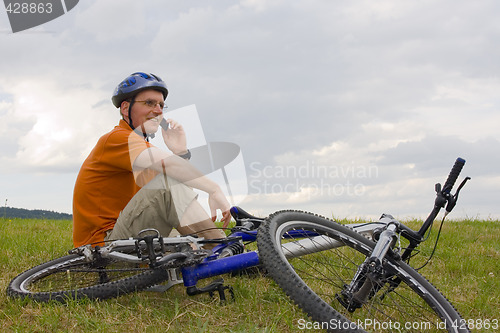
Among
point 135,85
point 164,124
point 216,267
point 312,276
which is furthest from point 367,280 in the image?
point 135,85

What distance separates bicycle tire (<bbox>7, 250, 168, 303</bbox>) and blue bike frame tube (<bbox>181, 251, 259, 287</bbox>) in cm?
27

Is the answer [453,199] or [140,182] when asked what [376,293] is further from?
[140,182]

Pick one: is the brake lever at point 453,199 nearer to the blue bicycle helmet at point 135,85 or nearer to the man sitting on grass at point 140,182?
the man sitting on grass at point 140,182

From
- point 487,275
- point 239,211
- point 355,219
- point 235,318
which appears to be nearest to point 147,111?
point 239,211

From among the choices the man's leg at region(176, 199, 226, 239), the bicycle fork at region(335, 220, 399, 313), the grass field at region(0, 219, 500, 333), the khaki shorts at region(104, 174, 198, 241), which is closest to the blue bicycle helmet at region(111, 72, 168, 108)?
the khaki shorts at region(104, 174, 198, 241)

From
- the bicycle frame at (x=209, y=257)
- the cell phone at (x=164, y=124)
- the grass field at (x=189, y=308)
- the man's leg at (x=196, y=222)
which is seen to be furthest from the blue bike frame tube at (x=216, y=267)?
the cell phone at (x=164, y=124)

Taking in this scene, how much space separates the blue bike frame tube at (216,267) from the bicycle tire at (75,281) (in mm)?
273

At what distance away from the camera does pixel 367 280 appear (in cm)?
346

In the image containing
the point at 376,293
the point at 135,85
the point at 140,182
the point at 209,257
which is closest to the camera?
the point at 376,293

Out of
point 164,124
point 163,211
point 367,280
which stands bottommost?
point 367,280

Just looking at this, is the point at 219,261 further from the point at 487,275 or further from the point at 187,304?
the point at 487,275

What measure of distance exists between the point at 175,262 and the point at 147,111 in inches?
71.4

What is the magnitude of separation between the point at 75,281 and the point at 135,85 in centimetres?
206

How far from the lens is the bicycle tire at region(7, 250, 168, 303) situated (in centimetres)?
374
